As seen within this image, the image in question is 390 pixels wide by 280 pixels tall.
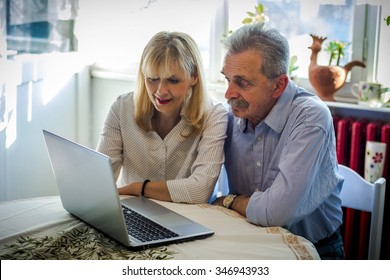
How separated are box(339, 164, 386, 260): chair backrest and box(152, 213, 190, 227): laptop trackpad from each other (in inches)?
22.2

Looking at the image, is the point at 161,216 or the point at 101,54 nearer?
the point at 161,216

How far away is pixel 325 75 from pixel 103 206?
3.46 ft

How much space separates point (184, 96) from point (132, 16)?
673mm

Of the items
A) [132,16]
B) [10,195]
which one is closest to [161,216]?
[10,195]

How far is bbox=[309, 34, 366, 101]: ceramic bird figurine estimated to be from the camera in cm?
201

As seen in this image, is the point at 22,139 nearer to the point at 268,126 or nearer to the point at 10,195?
the point at 10,195

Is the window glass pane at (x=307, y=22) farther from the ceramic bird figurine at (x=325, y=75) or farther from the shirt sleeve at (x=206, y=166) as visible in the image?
the shirt sleeve at (x=206, y=166)

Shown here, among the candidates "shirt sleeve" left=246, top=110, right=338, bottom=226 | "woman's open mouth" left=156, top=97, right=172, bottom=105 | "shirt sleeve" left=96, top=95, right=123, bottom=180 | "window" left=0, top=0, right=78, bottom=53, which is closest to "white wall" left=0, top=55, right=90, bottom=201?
"window" left=0, top=0, right=78, bottom=53

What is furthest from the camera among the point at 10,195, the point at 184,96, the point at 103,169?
the point at 10,195

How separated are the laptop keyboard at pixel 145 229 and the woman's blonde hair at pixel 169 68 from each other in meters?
0.36

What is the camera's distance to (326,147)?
4.75 feet

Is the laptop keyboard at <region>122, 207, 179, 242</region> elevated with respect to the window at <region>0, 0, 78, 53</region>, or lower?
lower

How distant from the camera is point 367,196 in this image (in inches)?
65.6

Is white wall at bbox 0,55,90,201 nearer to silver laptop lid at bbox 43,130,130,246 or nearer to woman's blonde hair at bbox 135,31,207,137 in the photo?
woman's blonde hair at bbox 135,31,207,137
